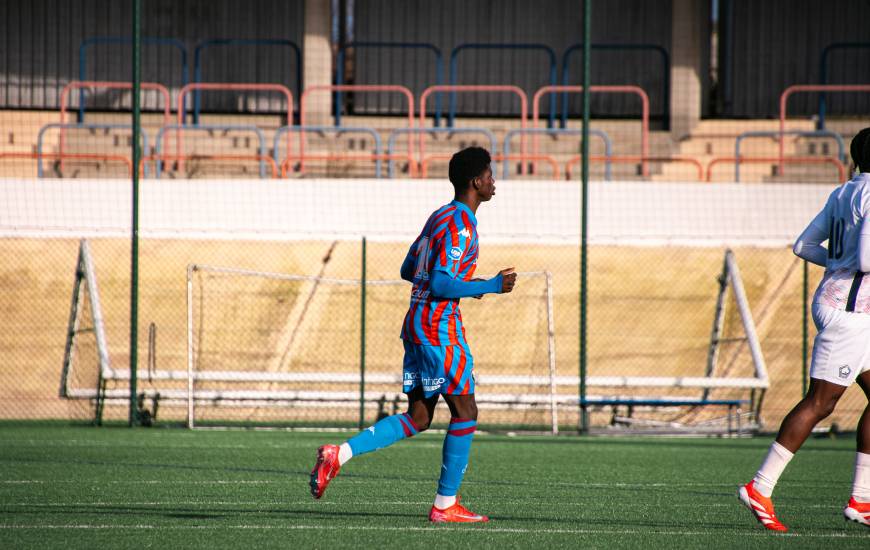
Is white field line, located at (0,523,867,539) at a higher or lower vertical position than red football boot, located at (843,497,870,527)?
lower

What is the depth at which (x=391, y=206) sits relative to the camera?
18.6m

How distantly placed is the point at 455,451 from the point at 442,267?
0.91 meters

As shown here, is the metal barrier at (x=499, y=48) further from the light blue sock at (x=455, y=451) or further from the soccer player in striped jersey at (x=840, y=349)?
the soccer player in striped jersey at (x=840, y=349)

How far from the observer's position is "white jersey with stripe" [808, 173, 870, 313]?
594 centimetres

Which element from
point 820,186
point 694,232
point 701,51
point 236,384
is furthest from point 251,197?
point 701,51

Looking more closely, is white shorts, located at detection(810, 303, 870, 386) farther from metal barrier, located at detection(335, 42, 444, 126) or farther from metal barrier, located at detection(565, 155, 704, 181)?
metal barrier, located at detection(335, 42, 444, 126)

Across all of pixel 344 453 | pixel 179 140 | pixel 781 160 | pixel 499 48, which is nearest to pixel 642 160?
pixel 781 160

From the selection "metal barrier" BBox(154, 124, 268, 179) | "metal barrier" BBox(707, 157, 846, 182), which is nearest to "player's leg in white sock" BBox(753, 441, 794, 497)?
"metal barrier" BBox(707, 157, 846, 182)

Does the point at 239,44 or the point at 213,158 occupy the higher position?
the point at 239,44

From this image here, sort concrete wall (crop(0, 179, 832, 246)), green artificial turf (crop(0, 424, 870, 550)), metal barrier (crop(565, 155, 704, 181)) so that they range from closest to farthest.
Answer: green artificial turf (crop(0, 424, 870, 550)) < concrete wall (crop(0, 179, 832, 246)) < metal barrier (crop(565, 155, 704, 181))

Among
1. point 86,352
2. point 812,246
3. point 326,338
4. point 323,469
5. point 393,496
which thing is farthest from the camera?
point 326,338

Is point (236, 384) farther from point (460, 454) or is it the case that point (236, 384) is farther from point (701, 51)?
point (701, 51)

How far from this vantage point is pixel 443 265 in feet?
20.2

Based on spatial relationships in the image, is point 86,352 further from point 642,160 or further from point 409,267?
point 409,267
